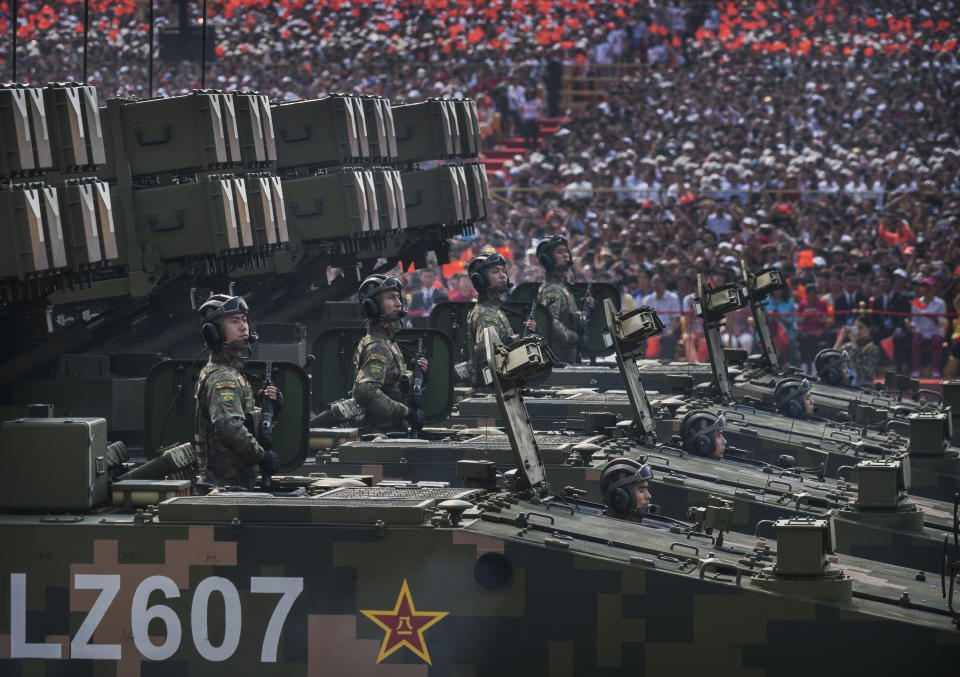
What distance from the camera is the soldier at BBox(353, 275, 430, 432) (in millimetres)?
16656

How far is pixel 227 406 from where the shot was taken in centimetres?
1281

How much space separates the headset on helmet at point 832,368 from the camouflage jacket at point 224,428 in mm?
12885

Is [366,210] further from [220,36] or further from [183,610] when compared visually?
[220,36]

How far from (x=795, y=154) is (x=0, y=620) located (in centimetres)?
3106

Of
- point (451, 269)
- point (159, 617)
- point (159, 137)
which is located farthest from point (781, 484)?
point (451, 269)

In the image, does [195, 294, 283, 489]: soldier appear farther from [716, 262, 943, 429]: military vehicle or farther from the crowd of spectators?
the crowd of spectators

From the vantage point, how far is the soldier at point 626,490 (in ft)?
40.2

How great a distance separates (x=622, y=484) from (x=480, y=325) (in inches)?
309

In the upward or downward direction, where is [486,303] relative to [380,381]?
upward

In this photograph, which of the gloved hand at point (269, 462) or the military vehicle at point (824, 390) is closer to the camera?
the gloved hand at point (269, 462)

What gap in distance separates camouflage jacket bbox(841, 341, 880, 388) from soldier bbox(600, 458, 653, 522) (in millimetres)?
15790

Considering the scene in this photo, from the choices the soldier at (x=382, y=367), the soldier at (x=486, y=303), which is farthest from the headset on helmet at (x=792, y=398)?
the soldier at (x=382, y=367)

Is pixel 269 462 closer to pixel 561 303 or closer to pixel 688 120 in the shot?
pixel 561 303

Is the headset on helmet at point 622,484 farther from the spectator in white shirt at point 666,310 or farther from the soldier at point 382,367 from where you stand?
the spectator in white shirt at point 666,310
